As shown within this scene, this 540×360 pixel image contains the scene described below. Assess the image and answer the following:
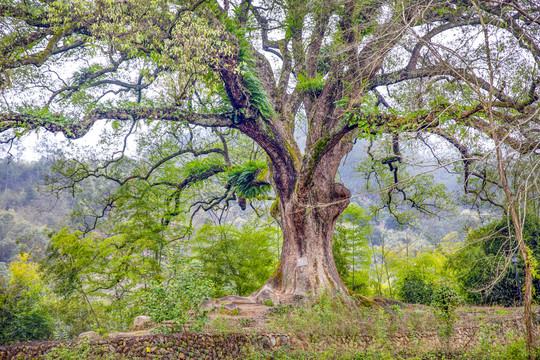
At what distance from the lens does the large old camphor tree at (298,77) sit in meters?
5.81

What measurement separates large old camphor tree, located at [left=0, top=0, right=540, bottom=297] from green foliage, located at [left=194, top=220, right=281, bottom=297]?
5.59 feet

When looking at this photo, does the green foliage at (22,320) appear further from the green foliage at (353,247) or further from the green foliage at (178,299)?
the green foliage at (353,247)

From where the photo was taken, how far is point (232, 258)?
30.8ft

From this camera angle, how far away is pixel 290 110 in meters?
8.75

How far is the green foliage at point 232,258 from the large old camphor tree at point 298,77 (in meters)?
1.70

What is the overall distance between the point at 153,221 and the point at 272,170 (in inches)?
127

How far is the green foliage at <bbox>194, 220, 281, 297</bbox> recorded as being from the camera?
366 inches

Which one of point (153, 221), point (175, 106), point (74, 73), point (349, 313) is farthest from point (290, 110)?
point (74, 73)

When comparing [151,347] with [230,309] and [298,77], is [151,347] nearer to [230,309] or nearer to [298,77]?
[230,309]

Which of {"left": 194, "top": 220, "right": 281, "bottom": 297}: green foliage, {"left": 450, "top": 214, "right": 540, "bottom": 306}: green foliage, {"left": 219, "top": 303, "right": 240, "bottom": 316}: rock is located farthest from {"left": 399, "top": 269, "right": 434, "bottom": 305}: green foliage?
{"left": 219, "top": 303, "right": 240, "bottom": 316}: rock

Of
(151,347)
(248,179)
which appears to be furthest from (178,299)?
(248,179)

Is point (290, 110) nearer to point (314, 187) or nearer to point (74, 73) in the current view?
point (314, 187)

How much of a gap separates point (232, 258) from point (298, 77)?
202 inches

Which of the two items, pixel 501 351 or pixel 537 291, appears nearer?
pixel 501 351
